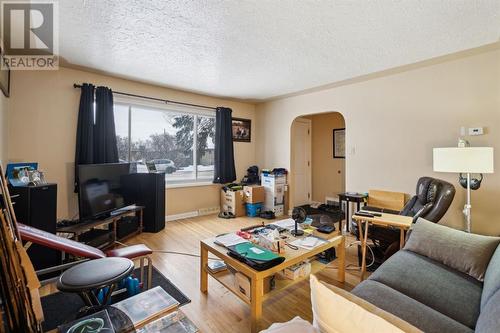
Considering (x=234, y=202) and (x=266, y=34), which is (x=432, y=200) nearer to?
(x=266, y=34)

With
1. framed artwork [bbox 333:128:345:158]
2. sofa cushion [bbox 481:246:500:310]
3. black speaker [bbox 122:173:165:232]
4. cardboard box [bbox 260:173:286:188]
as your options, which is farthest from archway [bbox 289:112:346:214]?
sofa cushion [bbox 481:246:500:310]

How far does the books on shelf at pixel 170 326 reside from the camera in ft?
3.66

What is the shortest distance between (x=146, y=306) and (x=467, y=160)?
2.97m

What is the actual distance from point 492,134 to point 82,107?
527cm

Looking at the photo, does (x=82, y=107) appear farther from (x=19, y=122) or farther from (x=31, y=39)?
(x=31, y=39)

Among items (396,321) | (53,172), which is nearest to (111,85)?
(53,172)

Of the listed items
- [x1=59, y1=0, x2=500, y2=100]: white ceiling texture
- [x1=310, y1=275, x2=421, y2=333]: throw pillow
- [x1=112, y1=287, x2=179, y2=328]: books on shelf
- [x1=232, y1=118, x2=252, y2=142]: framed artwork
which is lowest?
[x1=112, y1=287, x2=179, y2=328]: books on shelf

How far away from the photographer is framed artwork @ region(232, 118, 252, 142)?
536 cm

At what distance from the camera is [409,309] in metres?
1.27

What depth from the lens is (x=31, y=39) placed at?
2.46 m

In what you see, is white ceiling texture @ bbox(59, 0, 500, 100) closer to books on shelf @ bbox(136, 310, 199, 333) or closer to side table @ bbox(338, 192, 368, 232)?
side table @ bbox(338, 192, 368, 232)

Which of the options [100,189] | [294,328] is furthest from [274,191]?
[294,328]

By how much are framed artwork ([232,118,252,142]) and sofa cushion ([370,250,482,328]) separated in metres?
4.07

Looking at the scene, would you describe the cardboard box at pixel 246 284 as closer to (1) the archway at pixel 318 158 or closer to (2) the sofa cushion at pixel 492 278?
(2) the sofa cushion at pixel 492 278
